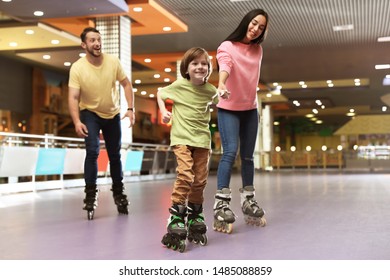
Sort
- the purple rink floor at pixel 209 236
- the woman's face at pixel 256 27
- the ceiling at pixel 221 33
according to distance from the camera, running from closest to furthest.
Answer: the purple rink floor at pixel 209 236 → the woman's face at pixel 256 27 → the ceiling at pixel 221 33

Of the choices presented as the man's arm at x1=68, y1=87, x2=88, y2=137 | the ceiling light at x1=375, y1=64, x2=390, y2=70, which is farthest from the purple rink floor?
the ceiling light at x1=375, y1=64, x2=390, y2=70

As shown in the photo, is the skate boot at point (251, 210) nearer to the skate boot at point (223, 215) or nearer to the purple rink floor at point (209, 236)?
the purple rink floor at point (209, 236)

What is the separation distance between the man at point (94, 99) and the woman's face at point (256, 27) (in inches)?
43.8

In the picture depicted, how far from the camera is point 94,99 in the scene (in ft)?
11.8

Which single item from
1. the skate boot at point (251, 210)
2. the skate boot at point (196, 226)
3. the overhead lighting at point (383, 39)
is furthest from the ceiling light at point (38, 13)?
the overhead lighting at point (383, 39)

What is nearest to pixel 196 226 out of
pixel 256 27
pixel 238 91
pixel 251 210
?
pixel 251 210

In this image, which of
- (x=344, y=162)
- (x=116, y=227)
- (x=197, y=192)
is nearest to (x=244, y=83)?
(x=197, y=192)

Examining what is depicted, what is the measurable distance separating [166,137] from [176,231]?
85.9 feet

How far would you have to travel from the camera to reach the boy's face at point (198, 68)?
Result: 97.9 inches

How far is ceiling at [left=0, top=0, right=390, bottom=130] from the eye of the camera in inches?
394

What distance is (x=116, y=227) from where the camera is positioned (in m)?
3.08

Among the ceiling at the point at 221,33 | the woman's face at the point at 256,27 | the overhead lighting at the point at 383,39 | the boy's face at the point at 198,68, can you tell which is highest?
the overhead lighting at the point at 383,39

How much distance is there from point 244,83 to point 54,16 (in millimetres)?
7819

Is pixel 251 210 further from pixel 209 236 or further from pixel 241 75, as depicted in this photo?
pixel 241 75
